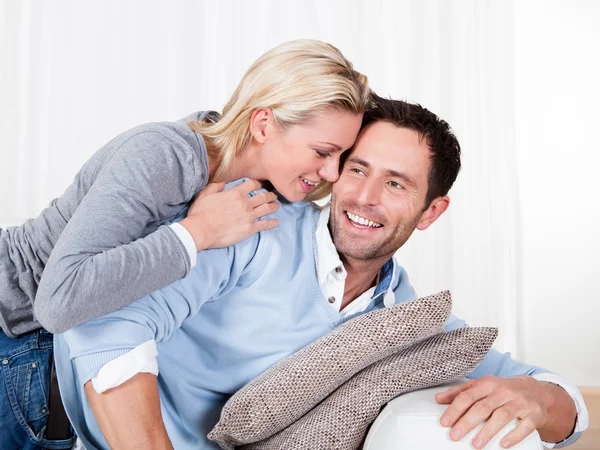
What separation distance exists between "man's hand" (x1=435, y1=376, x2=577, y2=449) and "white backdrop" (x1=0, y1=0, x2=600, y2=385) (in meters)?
2.15

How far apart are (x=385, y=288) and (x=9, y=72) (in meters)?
2.59

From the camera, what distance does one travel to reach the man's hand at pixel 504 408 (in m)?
1.43

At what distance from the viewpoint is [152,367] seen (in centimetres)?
153

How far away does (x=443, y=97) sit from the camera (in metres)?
3.87

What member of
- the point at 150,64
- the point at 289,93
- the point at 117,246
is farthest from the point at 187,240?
the point at 150,64

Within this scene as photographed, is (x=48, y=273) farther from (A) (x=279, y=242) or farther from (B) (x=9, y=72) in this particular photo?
(B) (x=9, y=72)

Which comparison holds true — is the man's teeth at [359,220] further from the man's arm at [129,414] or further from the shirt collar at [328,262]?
the man's arm at [129,414]

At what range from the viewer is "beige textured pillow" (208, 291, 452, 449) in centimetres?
156

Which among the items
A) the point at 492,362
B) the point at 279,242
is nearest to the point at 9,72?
the point at 279,242

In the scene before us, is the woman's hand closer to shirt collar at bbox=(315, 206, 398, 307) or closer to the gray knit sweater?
the gray knit sweater

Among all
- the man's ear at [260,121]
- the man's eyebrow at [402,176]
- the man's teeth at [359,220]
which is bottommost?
the man's teeth at [359,220]

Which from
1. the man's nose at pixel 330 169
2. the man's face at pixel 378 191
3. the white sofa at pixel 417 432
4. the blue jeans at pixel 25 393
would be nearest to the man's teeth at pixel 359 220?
the man's face at pixel 378 191

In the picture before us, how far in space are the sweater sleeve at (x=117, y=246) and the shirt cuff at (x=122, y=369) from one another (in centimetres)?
10

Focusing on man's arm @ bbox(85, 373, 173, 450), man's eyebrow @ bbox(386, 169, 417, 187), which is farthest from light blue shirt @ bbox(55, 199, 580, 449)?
man's eyebrow @ bbox(386, 169, 417, 187)
